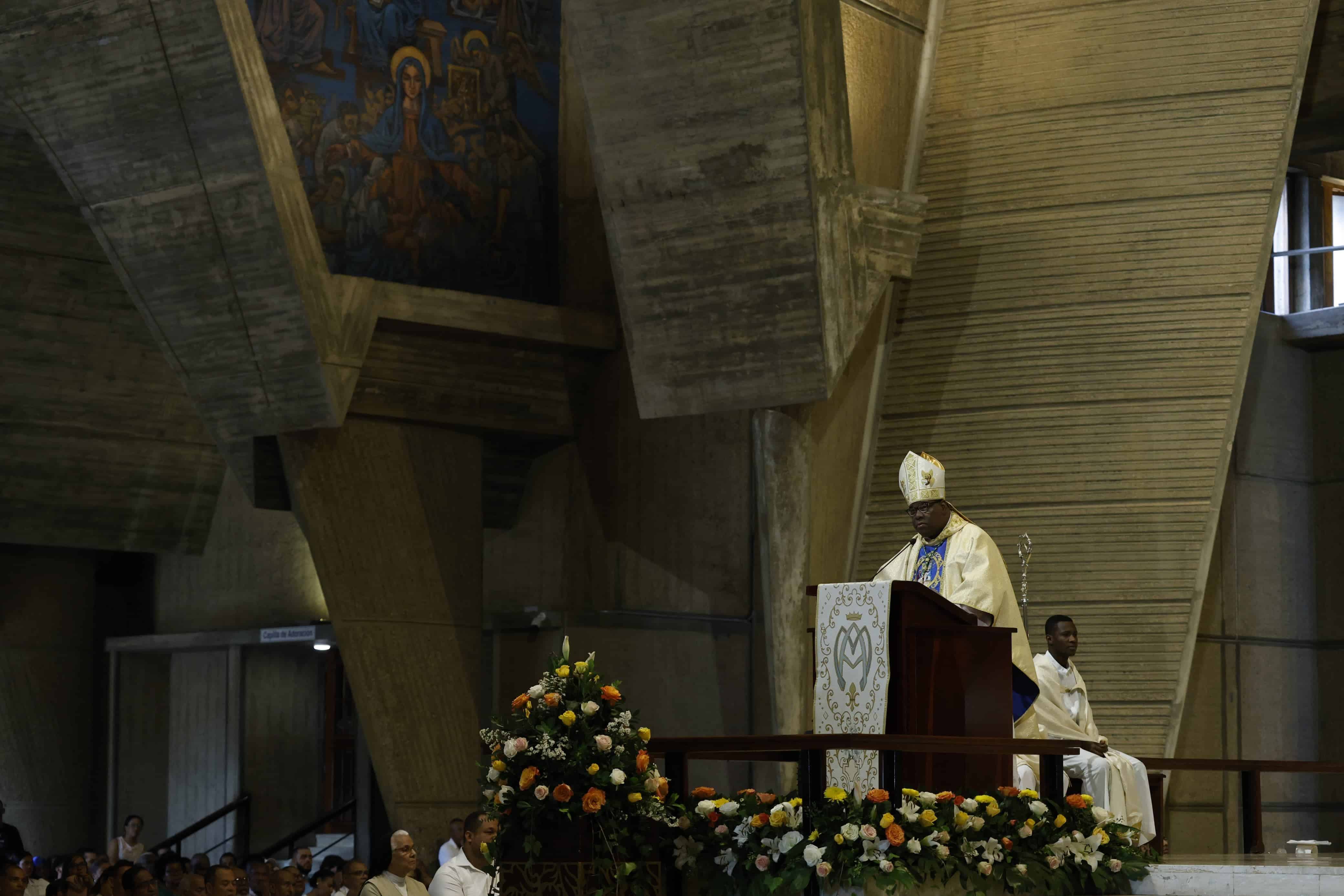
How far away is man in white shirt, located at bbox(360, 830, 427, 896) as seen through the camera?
7.12 metres

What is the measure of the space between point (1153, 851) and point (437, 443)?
7.17m

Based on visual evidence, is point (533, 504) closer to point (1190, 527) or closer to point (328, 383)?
point (328, 383)

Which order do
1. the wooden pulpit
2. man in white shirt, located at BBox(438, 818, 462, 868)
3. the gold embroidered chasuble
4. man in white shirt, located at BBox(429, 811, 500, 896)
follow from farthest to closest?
man in white shirt, located at BBox(438, 818, 462, 868) → man in white shirt, located at BBox(429, 811, 500, 896) → the gold embroidered chasuble → the wooden pulpit

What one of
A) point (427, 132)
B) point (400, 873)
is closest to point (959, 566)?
point (400, 873)

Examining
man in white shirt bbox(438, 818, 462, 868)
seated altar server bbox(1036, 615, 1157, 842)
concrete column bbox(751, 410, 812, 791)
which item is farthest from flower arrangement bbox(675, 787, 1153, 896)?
concrete column bbox(751, 410, 812, 791)

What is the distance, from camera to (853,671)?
606 centimetres

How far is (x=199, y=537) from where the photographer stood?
1599 cm

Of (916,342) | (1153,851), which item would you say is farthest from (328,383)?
(1153,851)

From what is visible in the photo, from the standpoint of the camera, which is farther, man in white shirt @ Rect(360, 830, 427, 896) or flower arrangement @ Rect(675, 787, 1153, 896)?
man in white shirt @ Rect(360, 830, 427, 896)

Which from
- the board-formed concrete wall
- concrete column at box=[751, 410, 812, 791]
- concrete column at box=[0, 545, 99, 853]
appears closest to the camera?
the board-formed concrete wall

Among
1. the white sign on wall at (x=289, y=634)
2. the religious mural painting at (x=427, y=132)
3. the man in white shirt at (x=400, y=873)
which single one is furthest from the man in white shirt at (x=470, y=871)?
the white sign on wall at (x=289, y=634)

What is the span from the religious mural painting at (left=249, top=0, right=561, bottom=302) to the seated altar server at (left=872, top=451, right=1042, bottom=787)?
625 centimetres

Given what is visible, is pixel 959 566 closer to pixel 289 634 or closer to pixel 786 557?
pixel 786 557

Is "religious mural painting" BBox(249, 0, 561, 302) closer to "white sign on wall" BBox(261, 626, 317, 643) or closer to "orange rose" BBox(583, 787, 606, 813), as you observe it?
"white sign on wall" BBox(261, 626, 317, 643)
